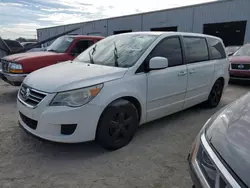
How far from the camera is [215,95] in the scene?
16.3ft

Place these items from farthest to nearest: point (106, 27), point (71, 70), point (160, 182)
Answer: point (106, 27) < point (71, 70) < point (160, 182)

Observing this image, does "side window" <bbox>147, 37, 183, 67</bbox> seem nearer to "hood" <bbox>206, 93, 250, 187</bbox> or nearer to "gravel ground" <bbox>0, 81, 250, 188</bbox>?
"gravel ground" <bbox>0, 81, 250, 188</bbox>

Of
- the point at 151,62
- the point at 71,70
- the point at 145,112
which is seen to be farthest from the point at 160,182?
the point at 71,70

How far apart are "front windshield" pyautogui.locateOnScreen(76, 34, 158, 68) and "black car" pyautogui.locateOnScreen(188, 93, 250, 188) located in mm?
1708

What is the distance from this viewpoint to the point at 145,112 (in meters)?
3.28

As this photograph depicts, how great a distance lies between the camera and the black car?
45.7 inches

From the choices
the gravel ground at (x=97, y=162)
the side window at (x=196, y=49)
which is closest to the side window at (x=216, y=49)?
the side window at (x=196, y=49)

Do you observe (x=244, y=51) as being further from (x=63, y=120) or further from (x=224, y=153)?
(x=224, y=153)

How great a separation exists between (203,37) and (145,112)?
2410 mm

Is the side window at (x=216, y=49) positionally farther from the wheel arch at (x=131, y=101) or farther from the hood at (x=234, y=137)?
the hood at (x=234, y=137)

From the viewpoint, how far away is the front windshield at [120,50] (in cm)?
321

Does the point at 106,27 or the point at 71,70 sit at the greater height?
the point at 106,27

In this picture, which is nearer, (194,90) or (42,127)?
(42,127)

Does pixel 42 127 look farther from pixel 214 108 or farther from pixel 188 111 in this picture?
pixel 214 108
